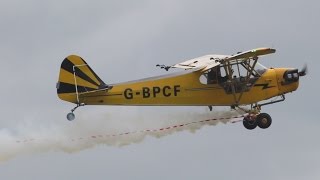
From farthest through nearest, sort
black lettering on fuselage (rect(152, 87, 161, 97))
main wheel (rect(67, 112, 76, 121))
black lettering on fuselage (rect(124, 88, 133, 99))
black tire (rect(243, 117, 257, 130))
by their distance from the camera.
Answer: black tire (rect(243, 117, 257, 130)) < black lettering on fuselage (rect(152, 87, 161, 97)) < black lettering on fuselage (rect(124, 88, 133, 99)) < main wheel (rect(67, 112, 76, 121))

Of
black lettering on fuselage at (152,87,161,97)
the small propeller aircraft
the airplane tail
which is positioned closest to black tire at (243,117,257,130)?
the small propeller aircraft

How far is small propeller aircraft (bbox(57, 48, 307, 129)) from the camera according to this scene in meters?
96.6

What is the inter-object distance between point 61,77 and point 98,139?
3.81 m

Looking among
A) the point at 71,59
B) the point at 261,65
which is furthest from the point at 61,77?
the point at 261,65

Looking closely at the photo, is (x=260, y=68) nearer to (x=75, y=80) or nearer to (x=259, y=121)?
(x=259, y=121)

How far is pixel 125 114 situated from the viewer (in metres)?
101

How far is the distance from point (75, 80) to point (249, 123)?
6084mm

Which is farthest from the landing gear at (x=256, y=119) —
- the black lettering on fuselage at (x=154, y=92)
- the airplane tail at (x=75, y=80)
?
the airplane tail at (x=75, y=80)

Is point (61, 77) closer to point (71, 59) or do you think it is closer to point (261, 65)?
point (71, 59)

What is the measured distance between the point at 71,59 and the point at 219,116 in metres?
6.29

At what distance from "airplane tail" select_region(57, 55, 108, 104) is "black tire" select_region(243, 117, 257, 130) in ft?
16.3

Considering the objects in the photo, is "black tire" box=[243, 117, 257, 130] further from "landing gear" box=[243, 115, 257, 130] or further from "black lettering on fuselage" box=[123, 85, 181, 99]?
"black lettering on fuselage" box=[123, 85, 181, 99]

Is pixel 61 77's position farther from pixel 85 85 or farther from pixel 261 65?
pixel 261 65

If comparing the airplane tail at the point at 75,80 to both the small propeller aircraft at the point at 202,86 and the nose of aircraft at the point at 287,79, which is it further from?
the nose of aircraft at the point at 287,79
